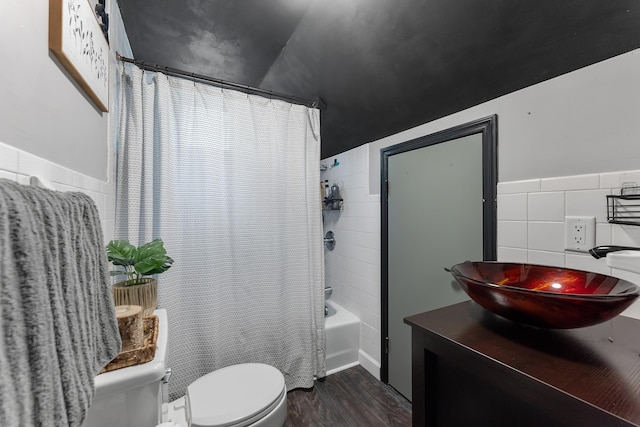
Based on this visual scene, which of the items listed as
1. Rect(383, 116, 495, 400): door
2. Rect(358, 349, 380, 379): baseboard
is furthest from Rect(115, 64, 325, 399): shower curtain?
Rect(383, 116, 495, 400): door

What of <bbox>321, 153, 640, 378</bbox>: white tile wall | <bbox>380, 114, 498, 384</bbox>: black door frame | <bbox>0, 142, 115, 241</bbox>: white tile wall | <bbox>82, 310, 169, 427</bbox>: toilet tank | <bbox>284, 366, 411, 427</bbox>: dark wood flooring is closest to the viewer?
<bbox>0, 142, 115, 241</bbox>: white tile wall

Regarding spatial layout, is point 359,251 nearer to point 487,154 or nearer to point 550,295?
point 487,154

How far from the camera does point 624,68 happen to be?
2.95 ft

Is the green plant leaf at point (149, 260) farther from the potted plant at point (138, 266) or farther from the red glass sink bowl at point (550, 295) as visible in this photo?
the red glass sink bowl at point (550, 295)

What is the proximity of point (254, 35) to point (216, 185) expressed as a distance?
35.3 inches

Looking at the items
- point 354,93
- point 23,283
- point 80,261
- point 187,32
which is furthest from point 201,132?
point 23,283

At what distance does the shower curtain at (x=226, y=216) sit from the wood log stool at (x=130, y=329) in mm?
785

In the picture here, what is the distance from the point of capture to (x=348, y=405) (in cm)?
168

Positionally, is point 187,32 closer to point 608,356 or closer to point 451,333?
point 451,333

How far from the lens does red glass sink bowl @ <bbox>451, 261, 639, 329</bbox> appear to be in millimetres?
554

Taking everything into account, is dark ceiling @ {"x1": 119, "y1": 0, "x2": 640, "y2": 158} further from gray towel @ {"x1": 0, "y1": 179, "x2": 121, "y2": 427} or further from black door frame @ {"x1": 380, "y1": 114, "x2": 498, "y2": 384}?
gray towel @ {"x1": 0, "y1": 179, "x2": 121, "y2": 427}

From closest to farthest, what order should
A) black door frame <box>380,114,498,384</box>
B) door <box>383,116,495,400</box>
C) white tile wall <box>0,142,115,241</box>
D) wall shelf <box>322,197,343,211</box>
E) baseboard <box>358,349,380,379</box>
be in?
white tile wall <box>0,142,115,241</box>
black door frame <box>380,114,498,384</box>
door <box>383,116,495,400</box>
baseboard <box>358,349,380,379</box>
wall shelf <box>322,197,343,211</box>

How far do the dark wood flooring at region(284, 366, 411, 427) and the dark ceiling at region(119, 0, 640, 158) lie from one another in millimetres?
1805

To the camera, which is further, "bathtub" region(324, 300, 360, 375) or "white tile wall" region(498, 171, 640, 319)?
"bathtub" region(324, 300, 360, 375)
